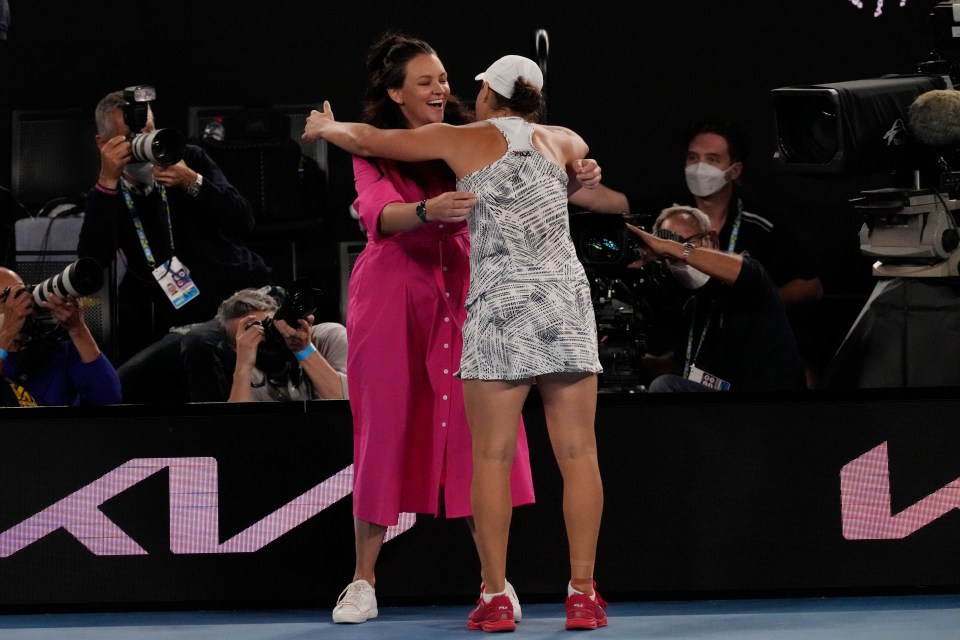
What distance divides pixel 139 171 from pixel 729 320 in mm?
2118

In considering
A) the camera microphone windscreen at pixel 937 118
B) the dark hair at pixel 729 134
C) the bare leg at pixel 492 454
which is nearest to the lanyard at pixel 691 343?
the camera microphone windscreen at pixel 937 118

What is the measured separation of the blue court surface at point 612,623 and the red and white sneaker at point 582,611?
0.02 meters

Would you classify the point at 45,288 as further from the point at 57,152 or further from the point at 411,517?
the point at 57,152

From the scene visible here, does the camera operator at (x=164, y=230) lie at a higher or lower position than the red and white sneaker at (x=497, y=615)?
higher

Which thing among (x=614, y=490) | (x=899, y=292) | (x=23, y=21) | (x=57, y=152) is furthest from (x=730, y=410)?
(x=23, y=21)

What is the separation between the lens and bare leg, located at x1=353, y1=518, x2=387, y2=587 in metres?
3.76

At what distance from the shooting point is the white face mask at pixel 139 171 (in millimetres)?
5020

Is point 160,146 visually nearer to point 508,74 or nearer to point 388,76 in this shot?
point 388,76

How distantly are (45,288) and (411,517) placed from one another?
1300 mm

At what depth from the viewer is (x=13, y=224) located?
6.25m

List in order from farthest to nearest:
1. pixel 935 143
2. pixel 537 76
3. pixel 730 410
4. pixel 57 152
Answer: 1. pixel 57 152
2. pixel 935 143
3. pixel 730 410
4. pixel 537 76

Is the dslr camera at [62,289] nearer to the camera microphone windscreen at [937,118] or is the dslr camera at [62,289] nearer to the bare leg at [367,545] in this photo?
the bare leg at [367,545]

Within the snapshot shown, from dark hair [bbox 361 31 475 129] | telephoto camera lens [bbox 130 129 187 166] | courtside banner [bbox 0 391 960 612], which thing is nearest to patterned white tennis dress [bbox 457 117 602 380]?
dark hair [bbox 361 31 475 129]

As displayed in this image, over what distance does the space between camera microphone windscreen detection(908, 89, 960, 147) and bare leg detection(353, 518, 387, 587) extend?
1.95 m
